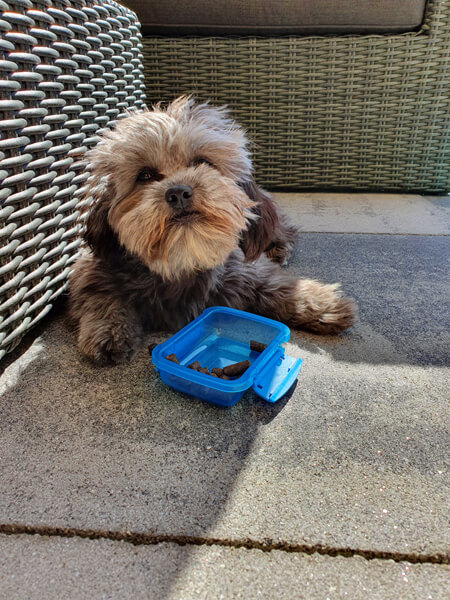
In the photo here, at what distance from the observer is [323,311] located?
1856 millimetres

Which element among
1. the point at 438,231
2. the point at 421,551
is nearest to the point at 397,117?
the point at 438,231

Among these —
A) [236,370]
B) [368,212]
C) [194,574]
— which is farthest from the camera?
[368,212]

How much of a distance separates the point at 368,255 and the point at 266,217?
2.84 ft

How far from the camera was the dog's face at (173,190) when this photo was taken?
1561 millimetres

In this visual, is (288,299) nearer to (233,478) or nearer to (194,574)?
(233,478)

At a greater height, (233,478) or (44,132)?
(44,132)

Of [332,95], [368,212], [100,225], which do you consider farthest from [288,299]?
[332,95]

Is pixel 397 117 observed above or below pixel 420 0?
below

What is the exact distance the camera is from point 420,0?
3.01 m

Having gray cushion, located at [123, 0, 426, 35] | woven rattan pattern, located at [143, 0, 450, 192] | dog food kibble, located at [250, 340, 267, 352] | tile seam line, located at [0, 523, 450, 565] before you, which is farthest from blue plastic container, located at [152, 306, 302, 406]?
gray cushion, located at [123, 0, 426, 35]

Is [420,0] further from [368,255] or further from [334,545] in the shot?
[334,545]

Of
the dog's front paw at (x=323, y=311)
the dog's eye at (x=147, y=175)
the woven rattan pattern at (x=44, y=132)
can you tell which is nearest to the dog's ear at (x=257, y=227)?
the dog's front paw at (x=323, y=311)

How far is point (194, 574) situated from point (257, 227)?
1.27m

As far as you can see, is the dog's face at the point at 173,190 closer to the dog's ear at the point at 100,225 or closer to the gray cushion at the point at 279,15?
the dog's ear at the point at 100,225
